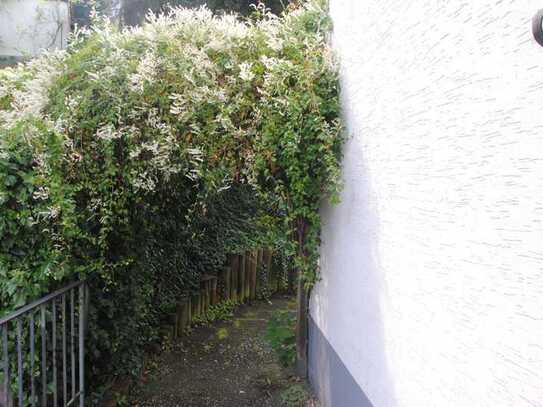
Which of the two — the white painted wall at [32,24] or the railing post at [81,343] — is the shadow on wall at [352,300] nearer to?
the railing post at [81,343]

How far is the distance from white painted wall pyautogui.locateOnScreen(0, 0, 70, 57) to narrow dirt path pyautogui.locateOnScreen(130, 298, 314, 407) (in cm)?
924

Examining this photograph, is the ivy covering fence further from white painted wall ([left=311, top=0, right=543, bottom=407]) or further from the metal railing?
white painted wall ([left=311, top=0, right=543, bottom=407])

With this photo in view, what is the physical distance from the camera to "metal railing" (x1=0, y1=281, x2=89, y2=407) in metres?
3.15

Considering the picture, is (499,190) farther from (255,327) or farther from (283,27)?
(255,327)

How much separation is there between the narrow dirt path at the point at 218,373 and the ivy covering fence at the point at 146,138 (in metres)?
1.08

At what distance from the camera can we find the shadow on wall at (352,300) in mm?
2699

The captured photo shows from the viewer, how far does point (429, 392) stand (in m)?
1.95

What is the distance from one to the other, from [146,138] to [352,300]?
1.97 metres

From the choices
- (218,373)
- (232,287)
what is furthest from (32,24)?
(218,373)

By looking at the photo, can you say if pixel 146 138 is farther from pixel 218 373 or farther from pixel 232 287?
pixel 232 287

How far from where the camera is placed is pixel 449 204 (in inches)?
69.1

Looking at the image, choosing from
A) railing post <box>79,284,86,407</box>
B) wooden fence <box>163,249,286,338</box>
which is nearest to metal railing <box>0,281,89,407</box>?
railing post <box>79,284,86,407</box>

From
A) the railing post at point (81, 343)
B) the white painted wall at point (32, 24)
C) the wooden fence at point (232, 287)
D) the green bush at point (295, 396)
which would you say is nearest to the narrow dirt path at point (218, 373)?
the green bush at point (295, 396)

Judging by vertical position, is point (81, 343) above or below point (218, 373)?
above
